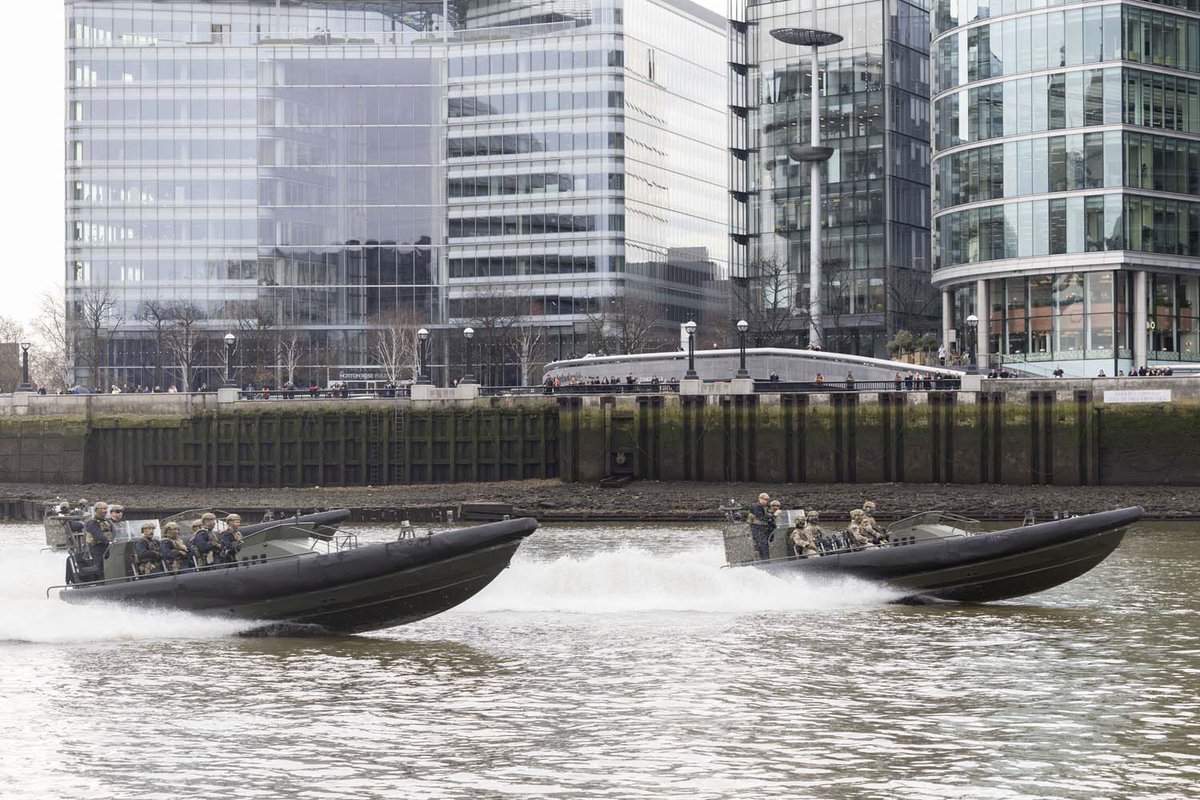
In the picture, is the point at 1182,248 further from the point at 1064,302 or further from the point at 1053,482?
the point at 1053,482

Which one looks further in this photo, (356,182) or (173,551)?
(356,182)

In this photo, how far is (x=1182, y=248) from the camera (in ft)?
258

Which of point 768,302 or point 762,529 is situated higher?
point 768,302

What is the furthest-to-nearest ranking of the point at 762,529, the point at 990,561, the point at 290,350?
the point at 290,350 < the point at 762,529 < the point at 990,561

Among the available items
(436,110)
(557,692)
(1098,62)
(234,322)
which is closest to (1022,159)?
(1098,62)

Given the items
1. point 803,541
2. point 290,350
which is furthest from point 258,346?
point 803,541

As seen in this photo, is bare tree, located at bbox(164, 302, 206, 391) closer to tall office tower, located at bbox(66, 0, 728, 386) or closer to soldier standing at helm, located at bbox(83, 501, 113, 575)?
tall office tower, located at bbox(66, 0, 728, 386)

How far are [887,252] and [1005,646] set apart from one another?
301 feet

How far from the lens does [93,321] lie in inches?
4385

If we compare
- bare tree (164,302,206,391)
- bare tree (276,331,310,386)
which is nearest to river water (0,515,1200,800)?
bare tree (164,302,206,391)

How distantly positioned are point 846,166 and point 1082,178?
123 ft

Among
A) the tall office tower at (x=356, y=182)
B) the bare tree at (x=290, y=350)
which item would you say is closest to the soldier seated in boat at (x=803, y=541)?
Answer: the bare tree at (x=290, y=350)

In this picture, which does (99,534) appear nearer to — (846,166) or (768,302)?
(768,302)

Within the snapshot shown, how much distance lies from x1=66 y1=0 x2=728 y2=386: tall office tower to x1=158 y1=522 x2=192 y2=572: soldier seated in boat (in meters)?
89.1
